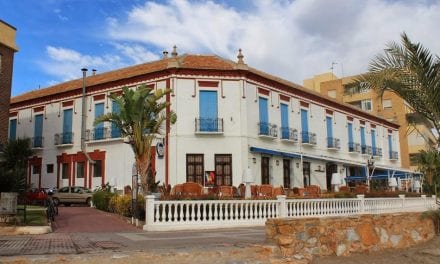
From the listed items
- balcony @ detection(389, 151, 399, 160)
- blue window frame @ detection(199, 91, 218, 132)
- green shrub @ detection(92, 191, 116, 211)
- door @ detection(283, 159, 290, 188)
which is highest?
blue window frame @ detection(199, 91, 218, 132)

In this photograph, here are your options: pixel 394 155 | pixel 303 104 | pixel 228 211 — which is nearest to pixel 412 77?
pixel 228 211

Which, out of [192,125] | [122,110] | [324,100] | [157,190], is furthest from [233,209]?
[324,100]

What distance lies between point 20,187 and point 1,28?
30.2ft

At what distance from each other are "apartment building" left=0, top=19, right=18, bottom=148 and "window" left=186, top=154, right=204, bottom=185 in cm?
944

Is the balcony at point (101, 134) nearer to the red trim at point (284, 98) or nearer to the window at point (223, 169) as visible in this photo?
the window at point (223, 169)

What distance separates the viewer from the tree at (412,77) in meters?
11.2

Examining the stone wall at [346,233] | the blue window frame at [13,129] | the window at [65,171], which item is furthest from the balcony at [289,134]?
the blue window frame at [13,129]

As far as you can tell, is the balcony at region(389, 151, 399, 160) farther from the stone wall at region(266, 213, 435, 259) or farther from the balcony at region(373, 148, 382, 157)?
the stone wall at region(266, 213, 435, 259)

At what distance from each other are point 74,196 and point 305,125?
15700 mm

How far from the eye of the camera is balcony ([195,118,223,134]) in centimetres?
2637

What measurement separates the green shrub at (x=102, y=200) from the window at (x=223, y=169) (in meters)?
6.28

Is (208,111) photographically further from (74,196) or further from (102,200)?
(74,196)

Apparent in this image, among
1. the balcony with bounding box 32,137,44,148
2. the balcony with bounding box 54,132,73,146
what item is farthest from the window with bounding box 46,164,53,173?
the balcony with bounding box 54,132,73,146

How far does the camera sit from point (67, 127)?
103 feet
